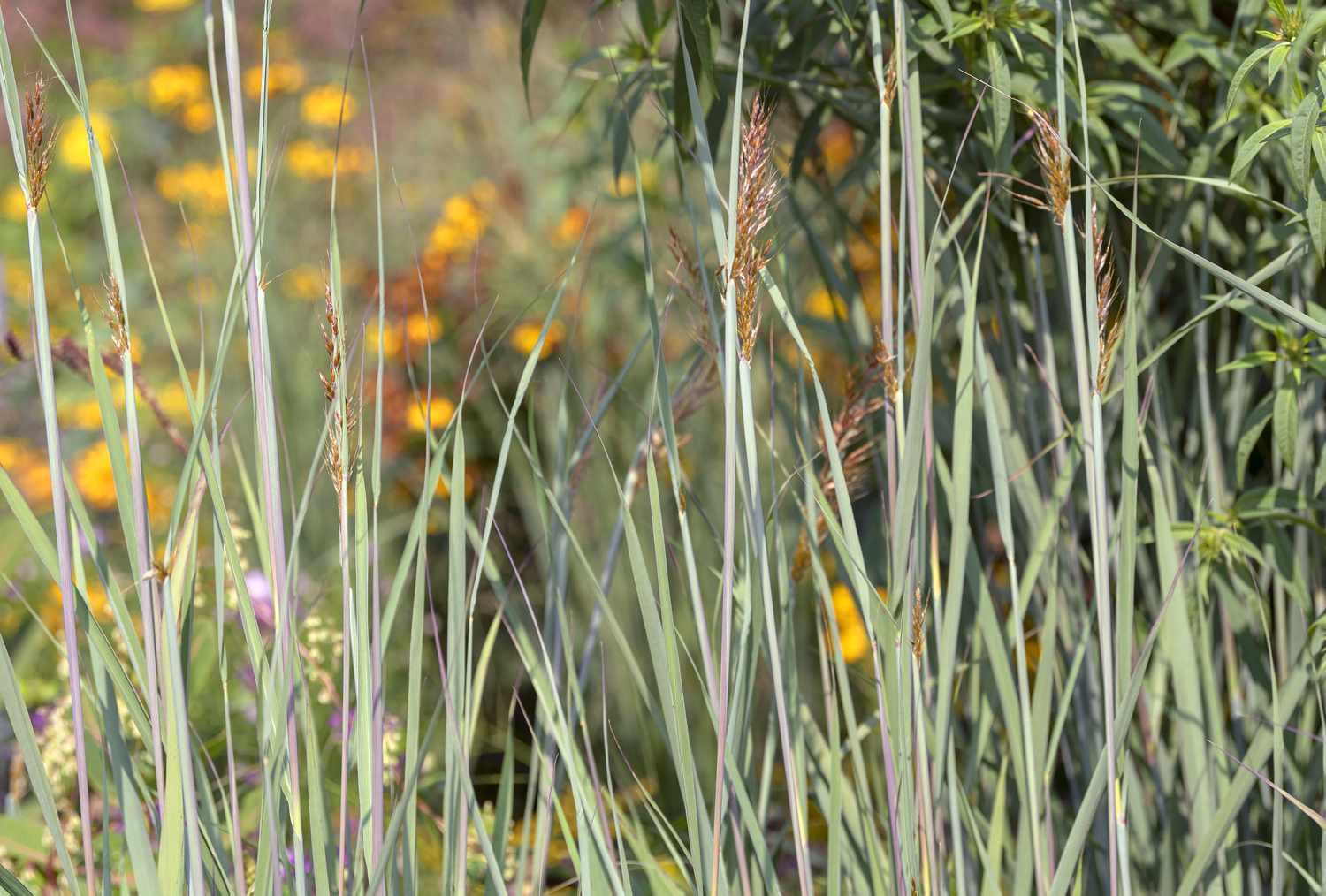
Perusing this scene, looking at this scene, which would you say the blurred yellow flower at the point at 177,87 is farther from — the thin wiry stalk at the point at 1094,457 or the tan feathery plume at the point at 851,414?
the thin wiry stalk at the point at 1094,457

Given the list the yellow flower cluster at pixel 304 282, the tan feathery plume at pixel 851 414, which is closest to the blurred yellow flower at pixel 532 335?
the yellow flower cluster at pixel 304 282

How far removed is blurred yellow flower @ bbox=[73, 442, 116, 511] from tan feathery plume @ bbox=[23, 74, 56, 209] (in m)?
1.46

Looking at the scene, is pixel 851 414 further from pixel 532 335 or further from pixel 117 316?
pixel 532 335

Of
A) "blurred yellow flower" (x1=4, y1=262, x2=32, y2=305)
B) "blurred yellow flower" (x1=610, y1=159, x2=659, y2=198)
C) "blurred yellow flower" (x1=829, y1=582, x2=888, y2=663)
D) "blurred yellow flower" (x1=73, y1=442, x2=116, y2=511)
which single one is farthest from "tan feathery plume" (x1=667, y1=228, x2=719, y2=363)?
"blurred yellow flower" (x1=4, y1=262, x2=32, y2=305)

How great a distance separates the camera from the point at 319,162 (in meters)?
2.68

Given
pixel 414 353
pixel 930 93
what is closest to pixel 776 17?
pixel 930 93

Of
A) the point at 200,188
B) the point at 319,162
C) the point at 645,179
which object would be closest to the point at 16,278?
the point at 200,188

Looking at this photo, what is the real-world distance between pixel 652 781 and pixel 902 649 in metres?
0.85

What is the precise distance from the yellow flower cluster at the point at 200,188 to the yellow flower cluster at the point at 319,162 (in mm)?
189

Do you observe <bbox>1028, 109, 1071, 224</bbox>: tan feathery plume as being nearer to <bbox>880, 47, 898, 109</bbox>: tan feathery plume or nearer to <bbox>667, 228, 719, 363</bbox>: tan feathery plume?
<bbox>880, 47, 898, 109</bbox>: tan feathery plume

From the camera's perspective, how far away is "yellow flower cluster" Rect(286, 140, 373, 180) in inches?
96.8

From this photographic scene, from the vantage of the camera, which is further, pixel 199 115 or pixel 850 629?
pixel 199 115

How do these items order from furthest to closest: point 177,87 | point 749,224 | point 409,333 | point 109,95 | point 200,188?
point 109,95, point 177,87, point 200,188, point 409,333, point 749,224

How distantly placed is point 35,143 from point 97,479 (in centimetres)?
155
